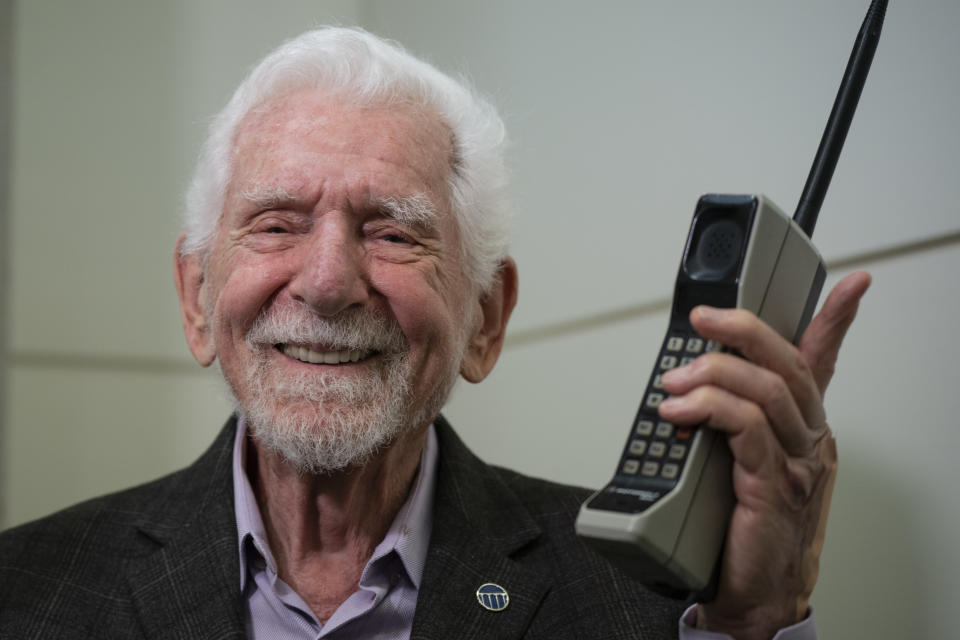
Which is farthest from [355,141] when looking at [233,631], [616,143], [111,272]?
[111,272]

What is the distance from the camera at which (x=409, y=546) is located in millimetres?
1458

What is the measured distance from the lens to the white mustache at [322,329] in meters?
1.33

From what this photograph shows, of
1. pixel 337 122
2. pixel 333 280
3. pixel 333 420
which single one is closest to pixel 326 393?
pixel 333 420

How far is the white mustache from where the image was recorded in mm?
1333

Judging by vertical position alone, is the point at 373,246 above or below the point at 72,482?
above

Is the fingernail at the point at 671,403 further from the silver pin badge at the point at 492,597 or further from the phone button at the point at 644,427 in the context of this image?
the silver pin badge at the point at 492,597

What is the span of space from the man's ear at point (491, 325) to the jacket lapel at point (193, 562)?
1.27 feet

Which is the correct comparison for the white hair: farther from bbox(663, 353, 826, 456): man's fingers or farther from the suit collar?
bbox(663, 353, 826, 456): man's fingers

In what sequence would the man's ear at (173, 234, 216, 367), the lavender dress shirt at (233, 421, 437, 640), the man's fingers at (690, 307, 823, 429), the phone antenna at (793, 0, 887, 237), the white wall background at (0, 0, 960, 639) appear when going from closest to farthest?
the man's fingers at (690, 307, 823, 429)
the phone antenna at (793, 0, 887, 237)
the white wall background at (0, 0, 960, 639)
the lavender dress shirt at (233, 421, 437, 640)
the man's ear at (173, 234, 216, 367)

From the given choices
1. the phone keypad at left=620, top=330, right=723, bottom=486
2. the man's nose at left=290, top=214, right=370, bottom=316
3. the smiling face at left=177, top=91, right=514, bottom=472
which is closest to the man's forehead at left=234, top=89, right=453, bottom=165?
the smiling face at left=177, top=91, right=514, bottom=472

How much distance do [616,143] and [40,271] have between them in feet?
4.67

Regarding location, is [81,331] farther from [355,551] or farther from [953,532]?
[953,532]

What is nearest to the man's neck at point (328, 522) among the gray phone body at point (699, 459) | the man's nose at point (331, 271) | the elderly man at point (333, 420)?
the elderly man at point (333, 420)

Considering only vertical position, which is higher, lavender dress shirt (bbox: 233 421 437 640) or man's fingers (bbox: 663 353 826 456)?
man's fingers (bbox: 663 353 826 456)
